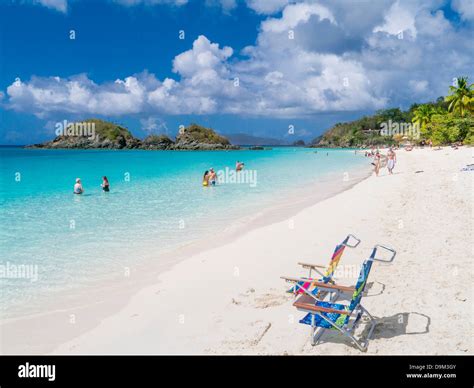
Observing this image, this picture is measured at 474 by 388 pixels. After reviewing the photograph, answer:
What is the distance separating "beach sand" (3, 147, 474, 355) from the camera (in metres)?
5.27

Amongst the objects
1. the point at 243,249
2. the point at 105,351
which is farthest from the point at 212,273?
the point at 105,351

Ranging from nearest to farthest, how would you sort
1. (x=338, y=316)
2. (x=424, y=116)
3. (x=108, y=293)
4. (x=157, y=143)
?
(x=338, y=316) → (x=108, y=293) → (x=424, y=116) → (x=157, y=143)

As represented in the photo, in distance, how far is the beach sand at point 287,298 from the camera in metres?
5.27

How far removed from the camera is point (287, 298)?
22.1ft

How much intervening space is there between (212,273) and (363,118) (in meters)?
205

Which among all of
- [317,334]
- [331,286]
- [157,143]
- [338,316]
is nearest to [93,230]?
[331,286]

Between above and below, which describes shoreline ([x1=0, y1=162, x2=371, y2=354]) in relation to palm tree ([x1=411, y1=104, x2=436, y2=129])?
below

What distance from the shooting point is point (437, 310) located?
589cm

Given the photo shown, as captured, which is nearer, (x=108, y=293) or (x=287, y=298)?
(x=287, y=298)

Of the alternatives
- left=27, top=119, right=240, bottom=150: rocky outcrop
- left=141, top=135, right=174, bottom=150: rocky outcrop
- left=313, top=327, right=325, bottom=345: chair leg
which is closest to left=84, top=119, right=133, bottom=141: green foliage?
left=27, top=119, right=240, bottom=150: rocky outcrop

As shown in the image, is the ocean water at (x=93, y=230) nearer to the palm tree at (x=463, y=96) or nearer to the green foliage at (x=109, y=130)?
the palm tree at (x=463, y=96)

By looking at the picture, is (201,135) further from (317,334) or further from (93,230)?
(317,334)

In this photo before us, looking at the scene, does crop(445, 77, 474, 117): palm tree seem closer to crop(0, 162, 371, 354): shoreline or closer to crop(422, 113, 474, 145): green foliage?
crop(422, 113, 474, 145): green foliage
